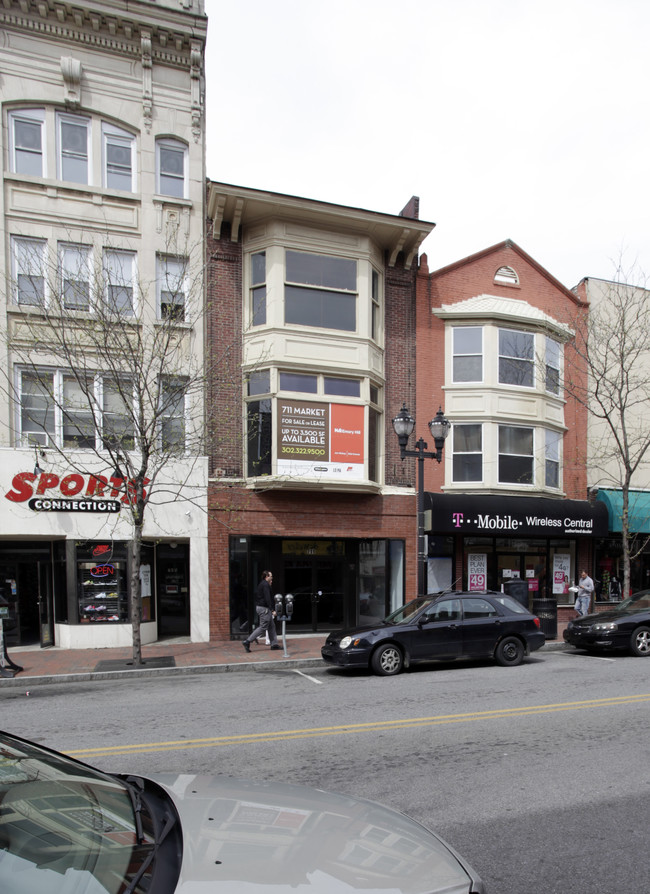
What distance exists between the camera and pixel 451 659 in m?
11.3

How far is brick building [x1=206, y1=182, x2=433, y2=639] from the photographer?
1568 cm

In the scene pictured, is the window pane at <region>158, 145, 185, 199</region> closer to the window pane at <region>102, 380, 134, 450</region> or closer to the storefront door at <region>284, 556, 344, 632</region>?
the window pane at <region>102, 380, 134, 450</region>

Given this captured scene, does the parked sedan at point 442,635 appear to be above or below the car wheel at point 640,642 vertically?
above

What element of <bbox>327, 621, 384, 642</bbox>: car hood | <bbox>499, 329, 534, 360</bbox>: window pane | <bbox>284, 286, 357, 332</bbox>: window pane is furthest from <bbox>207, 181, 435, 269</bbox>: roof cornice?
<bbox>327, 621, 384, 642</bbox>: car hood

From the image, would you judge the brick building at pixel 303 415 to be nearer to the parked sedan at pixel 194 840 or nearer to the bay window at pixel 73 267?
the bay window at pixel 73 267

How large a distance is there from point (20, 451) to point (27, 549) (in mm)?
2535

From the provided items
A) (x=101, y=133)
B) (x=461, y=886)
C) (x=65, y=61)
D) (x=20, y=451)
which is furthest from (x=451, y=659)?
(x=65, y=61)

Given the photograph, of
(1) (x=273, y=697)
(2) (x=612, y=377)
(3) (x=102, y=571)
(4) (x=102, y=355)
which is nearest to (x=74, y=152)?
(4) (x=102, y=355)

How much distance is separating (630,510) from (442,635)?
10.3 meters

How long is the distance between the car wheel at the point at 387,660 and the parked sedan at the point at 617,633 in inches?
172

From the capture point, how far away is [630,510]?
18.6 meters

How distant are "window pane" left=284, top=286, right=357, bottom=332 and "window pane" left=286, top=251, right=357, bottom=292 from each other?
26 centimetres

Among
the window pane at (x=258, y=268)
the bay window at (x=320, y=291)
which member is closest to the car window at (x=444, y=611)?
the bay window at (x=320, y=291)

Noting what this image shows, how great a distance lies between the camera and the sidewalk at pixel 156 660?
448 inches
